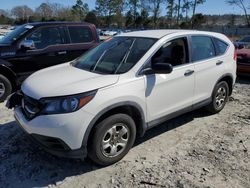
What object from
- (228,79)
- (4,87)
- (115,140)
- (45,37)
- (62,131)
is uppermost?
(45,37)

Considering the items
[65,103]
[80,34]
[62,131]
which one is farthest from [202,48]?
[80,34]

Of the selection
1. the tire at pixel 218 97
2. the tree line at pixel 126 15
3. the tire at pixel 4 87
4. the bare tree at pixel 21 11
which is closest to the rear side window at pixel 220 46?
the tire at pixel 218 97

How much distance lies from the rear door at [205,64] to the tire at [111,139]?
1.61 m

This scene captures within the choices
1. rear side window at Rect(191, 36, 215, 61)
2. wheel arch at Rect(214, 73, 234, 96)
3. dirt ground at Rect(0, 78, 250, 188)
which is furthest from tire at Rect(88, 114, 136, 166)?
wheel arch at Rect(214, 73, 234, 96)

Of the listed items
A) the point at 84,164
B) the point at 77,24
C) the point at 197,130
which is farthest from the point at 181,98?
the point at 77,24

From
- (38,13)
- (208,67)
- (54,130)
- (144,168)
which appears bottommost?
(144,168)

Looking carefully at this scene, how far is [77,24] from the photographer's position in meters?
7.21

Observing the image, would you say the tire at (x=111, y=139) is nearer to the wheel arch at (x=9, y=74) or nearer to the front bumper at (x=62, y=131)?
the front bumper at (x=62, y=131)

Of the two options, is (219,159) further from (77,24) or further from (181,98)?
(77,24)

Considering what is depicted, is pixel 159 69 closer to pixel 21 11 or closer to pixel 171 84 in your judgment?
pixel 171 84

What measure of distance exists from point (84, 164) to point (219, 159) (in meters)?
1.87

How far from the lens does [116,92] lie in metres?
3.42

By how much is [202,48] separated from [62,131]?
2.96m

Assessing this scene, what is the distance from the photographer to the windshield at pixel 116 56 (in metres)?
3.81
